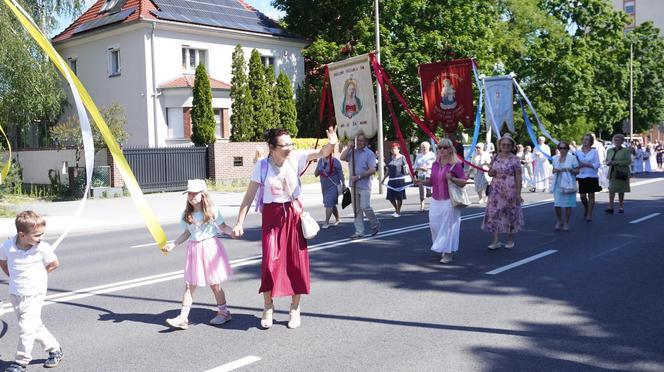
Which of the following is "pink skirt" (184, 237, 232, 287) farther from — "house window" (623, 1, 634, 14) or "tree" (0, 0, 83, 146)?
"house window" (623, 1, 634, 14)

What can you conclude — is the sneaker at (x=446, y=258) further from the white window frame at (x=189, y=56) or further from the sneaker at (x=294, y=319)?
the white window frame at (x=189, y=56)

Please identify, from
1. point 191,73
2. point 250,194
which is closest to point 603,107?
point 191,73

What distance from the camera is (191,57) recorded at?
32344mm

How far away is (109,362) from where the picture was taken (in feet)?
16.1

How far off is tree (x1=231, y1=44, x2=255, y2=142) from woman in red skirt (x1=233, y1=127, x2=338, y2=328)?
23.3 m

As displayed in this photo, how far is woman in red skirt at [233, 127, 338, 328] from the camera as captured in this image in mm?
5801

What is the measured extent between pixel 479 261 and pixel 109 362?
18.1 ft

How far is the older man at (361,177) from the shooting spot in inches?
440

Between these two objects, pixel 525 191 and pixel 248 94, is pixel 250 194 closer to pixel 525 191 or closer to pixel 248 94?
pixel 525 191

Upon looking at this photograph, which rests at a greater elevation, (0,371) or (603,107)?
(603,107)

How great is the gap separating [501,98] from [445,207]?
8691mm

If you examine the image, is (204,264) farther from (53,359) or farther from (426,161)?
(426,161)

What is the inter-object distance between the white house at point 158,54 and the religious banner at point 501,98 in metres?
17.7

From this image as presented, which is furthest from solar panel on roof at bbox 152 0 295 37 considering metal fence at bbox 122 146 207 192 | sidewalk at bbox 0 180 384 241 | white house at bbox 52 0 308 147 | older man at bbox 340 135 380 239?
older man at bbox 340 135 380 239
